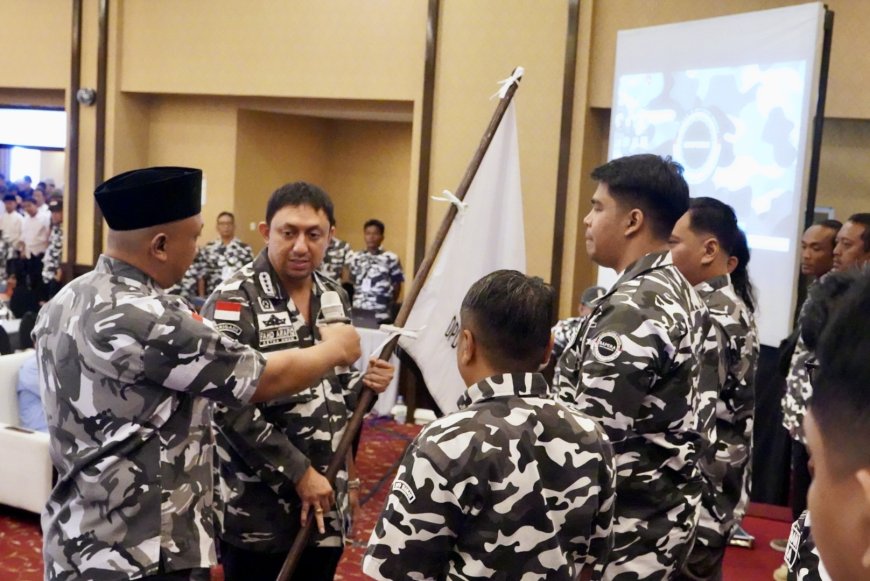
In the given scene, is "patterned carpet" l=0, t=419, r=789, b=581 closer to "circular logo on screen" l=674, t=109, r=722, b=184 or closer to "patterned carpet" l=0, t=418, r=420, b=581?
"patterned carpet" l=0, t=418, r=420, b=581

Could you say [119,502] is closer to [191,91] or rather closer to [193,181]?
[193,181]

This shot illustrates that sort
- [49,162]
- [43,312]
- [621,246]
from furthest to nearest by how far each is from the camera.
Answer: [49,162], [621,246], [43,312]

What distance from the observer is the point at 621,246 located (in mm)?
2146

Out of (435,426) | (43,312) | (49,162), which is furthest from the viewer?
(49,162)

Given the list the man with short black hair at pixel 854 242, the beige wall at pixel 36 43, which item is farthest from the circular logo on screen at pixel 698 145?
the beige wall at pixel 36 43

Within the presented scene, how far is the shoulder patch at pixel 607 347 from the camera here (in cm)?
192

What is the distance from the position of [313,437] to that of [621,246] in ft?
3.06

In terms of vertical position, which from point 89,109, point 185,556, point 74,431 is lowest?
point 185,556

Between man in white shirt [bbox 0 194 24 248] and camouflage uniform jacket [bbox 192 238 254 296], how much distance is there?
4.00 m

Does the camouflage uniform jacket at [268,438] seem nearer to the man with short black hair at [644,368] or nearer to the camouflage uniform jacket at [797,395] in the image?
the man with short black hair at [644,368]

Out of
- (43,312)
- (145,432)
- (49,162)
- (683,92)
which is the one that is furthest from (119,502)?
(49,162)

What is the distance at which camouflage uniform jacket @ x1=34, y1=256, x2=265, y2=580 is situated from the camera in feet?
5.95

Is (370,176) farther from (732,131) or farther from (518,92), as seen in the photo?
(732,131)

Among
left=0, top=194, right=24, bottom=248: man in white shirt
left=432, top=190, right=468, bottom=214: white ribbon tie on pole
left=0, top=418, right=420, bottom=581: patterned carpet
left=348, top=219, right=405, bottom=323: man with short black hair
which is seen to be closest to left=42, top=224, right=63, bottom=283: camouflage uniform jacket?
left=0, top=194, right=24, bottom=248: man in white shirt
